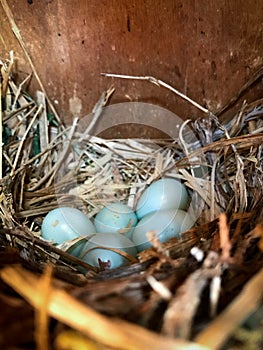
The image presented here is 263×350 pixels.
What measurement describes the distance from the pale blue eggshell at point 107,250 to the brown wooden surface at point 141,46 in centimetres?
41

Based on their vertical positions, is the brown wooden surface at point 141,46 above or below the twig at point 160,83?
above

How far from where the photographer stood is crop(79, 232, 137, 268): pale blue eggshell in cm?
100

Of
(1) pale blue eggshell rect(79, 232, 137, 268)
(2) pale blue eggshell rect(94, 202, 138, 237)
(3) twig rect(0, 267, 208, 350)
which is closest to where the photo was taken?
(3) twig rect(0, 267, 208, 350)

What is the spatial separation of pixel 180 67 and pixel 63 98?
30 centimetres

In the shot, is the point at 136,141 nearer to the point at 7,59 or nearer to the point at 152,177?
the point at 152,177

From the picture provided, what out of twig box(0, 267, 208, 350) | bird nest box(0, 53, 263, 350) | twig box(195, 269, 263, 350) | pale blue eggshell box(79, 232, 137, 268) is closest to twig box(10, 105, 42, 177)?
bird nest box(0, 53, 263, 350)

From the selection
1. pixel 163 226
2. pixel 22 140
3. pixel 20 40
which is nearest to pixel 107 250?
pixel 163 226

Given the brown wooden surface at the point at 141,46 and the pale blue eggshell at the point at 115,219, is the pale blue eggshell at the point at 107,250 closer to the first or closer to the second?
the pale blue eggshell at the point at 115,219

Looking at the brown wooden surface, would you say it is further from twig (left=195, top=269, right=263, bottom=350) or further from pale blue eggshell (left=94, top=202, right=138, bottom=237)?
twig (left=195, top=269, right=263, bottom=350)

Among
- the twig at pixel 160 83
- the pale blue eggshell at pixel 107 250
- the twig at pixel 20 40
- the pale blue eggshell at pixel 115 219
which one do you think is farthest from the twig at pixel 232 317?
the twig at pixel 20 40

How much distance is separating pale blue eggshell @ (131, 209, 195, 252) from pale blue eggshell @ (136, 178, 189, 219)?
0.04m

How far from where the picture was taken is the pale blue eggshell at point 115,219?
114 cm

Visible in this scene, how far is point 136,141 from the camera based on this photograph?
1.37 meters

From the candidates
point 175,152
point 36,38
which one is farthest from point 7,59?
point 175,152
